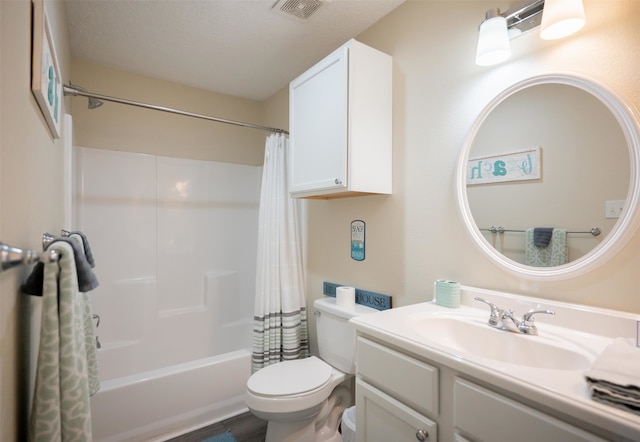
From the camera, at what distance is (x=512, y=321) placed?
1.10m

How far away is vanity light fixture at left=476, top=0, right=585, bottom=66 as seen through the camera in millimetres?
1031

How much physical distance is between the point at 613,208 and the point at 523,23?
745 mm

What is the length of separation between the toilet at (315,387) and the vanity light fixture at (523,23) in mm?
1305

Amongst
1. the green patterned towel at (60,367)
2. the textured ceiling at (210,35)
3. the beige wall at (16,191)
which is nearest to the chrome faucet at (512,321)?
the green patterned towel at (60,367)

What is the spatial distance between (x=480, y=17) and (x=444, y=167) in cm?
64

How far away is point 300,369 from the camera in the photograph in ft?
5.76

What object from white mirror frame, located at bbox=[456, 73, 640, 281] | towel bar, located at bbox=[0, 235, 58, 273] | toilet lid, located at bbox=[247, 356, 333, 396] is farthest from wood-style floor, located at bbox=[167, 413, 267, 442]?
towel bar, located at bbox=[0, 235, 58, 273]

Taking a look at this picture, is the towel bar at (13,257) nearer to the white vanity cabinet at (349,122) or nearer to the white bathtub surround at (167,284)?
the white vanity cabinet at (349,122)

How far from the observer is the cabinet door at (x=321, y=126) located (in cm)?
160

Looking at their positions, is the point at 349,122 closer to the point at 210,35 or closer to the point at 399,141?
the point at 399,141

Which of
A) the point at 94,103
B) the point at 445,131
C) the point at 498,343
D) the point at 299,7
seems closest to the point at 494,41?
the point at 445,131

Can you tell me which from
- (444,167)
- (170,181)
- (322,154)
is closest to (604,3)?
(444,167)

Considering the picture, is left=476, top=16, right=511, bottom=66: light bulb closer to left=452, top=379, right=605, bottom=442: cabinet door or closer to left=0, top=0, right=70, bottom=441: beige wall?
left=452, top=379, right=605, bottom=442: cabinet door

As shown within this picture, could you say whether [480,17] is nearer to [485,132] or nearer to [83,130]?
[485,132]
